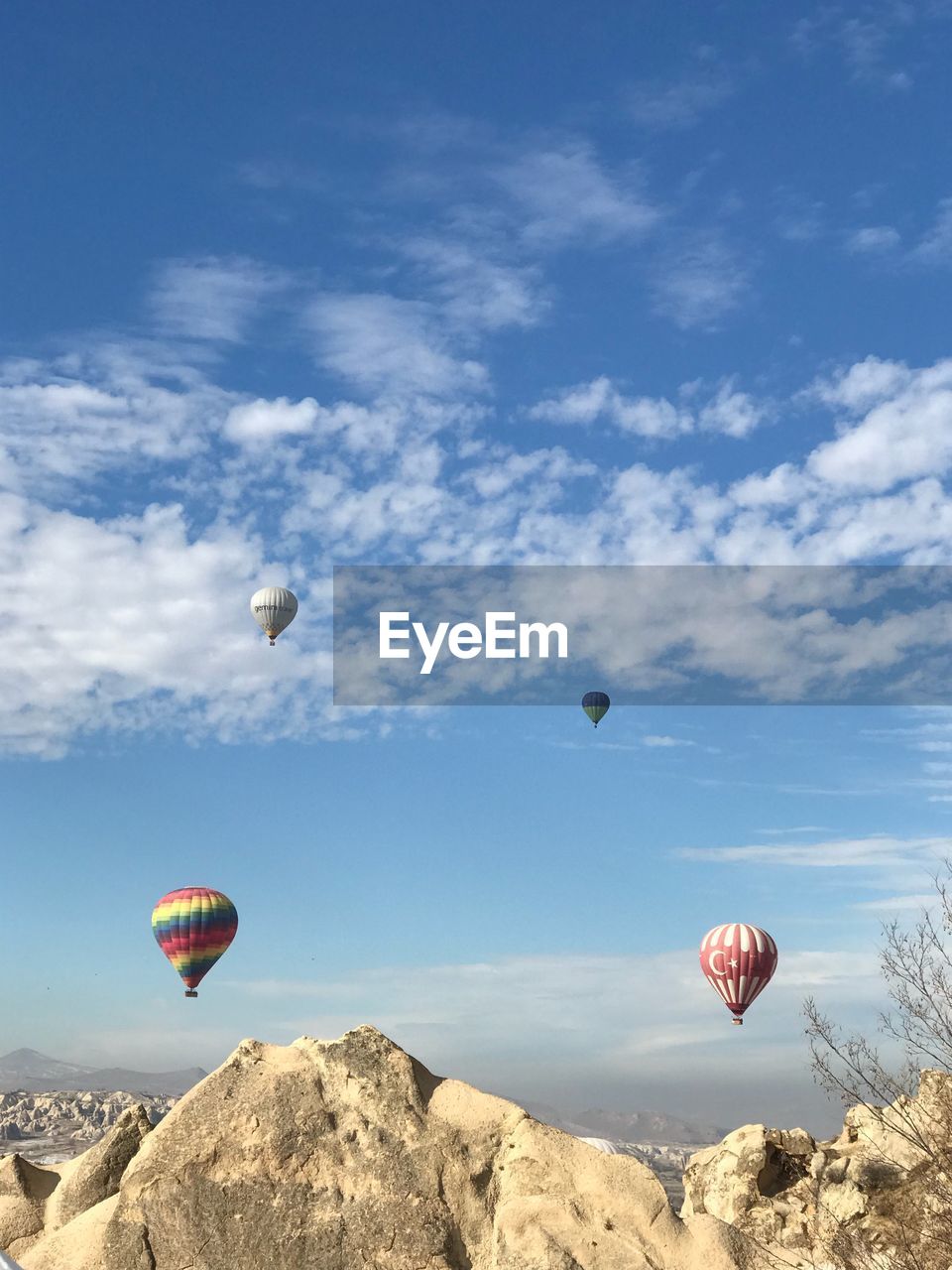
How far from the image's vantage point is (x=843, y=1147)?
2673 cm

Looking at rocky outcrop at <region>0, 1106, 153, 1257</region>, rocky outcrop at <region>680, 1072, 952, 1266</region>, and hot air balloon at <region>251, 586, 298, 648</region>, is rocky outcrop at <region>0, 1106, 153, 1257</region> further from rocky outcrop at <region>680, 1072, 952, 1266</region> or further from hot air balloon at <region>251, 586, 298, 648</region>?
hot air balloon at <region>251, 586, 298, 648</region>

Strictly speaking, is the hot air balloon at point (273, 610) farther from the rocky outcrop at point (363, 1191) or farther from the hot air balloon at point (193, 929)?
the rocky outcrop at point (363, 1191)

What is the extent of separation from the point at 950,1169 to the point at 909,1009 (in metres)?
2.92

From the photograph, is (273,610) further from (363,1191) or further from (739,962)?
(363,1191)

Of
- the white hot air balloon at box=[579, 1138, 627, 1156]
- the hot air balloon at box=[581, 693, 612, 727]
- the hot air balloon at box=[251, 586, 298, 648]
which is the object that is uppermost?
the hot air balloon at box=[251, 586, 298, 648]

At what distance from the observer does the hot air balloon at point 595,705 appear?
282 ft

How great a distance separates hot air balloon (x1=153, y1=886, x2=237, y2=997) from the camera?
65375mm

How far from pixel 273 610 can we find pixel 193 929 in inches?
897

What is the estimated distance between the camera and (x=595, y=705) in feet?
282

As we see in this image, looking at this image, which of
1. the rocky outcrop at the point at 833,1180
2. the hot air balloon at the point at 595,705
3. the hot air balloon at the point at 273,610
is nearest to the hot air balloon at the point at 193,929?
the hot air balloon at the point at 273,610

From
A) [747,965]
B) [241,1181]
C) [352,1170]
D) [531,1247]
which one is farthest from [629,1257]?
[747,965]

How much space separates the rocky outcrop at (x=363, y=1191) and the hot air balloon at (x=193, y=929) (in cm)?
4429

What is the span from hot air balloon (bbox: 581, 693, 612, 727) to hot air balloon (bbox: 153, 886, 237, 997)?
2916cm

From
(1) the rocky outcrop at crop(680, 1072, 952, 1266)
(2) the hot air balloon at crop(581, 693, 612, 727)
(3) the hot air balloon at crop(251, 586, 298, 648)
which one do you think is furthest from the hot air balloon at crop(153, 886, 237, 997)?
(1) the rocky outcrop at crop(680, 1072, 952, 1266)
